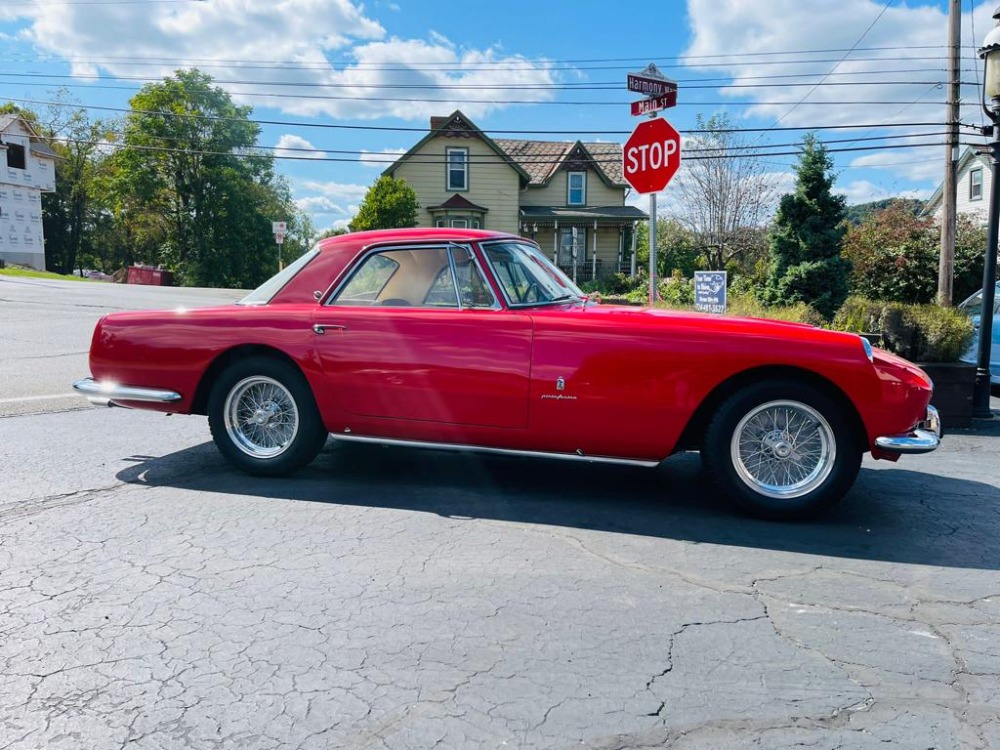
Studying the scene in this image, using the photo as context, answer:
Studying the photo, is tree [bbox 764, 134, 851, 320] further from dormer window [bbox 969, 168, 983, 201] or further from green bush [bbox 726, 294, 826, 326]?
dormer window [bbox 969, 168, 983, 201]

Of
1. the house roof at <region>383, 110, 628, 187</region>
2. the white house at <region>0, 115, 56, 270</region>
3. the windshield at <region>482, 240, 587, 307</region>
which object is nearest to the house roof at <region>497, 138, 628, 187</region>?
the house roof at <region>383, 110, 628, 187</region>

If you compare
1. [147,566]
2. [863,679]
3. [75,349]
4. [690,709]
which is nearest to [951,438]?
[863,679]

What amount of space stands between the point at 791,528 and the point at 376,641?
2.41 meters

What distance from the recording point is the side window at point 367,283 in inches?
188

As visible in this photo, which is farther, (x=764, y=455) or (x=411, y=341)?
(x=411, y=341)

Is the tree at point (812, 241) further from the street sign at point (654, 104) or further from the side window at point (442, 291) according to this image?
the side window at point (442, 291)

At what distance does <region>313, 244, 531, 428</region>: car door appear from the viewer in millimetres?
4293

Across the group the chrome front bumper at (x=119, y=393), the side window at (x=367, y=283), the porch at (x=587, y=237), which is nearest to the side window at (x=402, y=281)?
the side window at (x=367, y=283)

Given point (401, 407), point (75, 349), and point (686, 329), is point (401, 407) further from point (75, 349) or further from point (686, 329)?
point (75, 349)

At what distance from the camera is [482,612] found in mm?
3033

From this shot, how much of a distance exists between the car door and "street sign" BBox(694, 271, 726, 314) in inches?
230

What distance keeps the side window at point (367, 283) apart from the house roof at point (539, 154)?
29.3 meters

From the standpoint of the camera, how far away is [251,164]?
48.2m

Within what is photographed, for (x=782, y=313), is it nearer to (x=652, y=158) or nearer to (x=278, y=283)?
(x=652, y=158)
